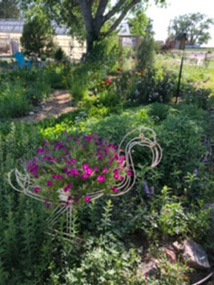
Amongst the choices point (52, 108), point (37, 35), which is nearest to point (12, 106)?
point (52, 108)

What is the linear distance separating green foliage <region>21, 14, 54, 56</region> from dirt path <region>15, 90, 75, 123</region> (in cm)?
957

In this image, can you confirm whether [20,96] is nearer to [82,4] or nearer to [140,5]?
[82,4]

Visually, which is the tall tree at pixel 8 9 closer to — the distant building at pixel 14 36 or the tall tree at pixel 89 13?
the distant building at pixel 14 36

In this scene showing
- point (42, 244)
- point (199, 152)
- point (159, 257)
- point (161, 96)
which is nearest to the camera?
point (42, 244)

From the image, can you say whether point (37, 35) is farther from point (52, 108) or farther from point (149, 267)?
point (149, 267)

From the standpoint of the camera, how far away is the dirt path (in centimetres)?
500

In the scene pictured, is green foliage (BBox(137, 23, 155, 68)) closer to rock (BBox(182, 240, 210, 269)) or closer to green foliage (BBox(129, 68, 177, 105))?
green foliage (BBox(129, 68, 177, 105))

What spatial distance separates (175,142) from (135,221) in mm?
1353

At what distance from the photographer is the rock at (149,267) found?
1798 mm

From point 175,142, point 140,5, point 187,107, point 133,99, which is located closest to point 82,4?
point 140,5

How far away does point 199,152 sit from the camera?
10.2 ft

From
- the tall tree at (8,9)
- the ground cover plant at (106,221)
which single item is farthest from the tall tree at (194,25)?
the ground cover plant at (106,221)

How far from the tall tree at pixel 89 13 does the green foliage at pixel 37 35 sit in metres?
1.03

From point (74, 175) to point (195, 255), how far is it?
1172mm
